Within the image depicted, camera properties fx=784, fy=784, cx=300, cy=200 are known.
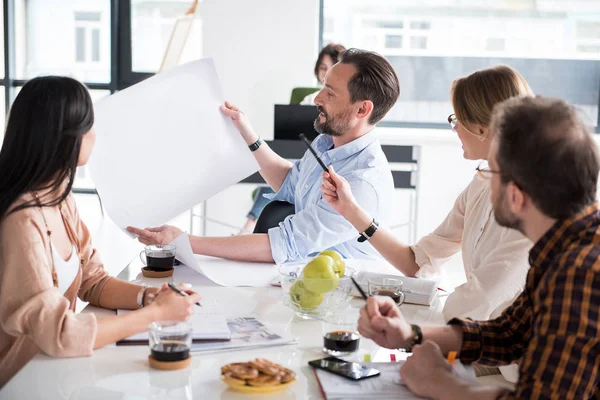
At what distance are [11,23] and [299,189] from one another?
4428 mm

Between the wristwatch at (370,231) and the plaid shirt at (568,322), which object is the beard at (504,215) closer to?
the plaid shirt at (568,322)

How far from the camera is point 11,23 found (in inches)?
243

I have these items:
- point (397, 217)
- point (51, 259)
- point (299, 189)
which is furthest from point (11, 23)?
point (51, 259)

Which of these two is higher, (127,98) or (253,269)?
(127,98)

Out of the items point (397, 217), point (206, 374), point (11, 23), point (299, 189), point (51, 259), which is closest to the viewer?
point (206, 374)

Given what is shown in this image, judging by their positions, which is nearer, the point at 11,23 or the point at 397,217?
the point at 397,217

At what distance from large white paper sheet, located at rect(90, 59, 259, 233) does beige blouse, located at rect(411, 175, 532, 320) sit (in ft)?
1.79

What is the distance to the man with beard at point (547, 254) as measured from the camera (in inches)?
40.5

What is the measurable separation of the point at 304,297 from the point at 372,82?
121 cm

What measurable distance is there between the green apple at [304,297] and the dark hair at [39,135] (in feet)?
1.63

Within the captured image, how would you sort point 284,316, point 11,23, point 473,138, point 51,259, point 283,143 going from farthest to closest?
point 11,23 < point 283,143 < point 473,138 < point 284,316 < point 51,259

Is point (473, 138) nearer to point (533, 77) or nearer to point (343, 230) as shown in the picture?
point (343, 230)

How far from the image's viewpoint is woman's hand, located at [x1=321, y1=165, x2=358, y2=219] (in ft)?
6.90

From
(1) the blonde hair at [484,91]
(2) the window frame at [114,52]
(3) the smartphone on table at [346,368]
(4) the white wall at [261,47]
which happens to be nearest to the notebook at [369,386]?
(3) the smartphone on table at [346,368]
